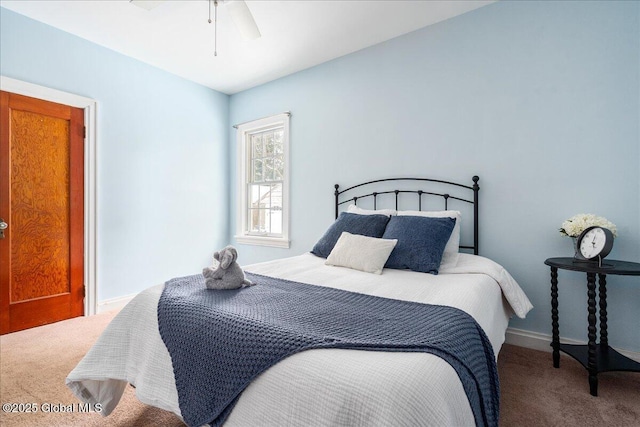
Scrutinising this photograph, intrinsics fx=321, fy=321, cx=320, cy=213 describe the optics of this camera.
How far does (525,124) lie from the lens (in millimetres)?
2342

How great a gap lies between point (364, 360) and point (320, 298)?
0.59m

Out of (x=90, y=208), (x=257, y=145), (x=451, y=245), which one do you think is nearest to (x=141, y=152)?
(x=90, y=208)

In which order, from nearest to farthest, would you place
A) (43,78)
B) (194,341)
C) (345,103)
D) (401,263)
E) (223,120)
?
(194,341)
(401,263)
(43,78)
(345,103)
(223,120)

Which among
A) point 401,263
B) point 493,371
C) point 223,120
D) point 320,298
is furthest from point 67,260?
point 493,371

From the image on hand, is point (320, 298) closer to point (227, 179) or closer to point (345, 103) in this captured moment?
point (345, 103)

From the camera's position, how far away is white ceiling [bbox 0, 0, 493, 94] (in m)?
2.50

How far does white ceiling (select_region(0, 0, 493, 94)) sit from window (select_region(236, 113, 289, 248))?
773mm

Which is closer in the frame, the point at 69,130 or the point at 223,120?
the point at 69,130

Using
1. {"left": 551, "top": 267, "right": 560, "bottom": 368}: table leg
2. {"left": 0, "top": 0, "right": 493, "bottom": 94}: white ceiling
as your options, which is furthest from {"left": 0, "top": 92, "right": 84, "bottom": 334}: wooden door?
{"left": 551, "top": 267, "right": 560, "bottom": 368}: table leg

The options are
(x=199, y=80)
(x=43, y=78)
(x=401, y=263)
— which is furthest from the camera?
(x=199, y=80)

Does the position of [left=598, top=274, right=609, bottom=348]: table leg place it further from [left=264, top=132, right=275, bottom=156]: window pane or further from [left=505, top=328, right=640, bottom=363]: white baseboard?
[left=264, top=132, right=275, bottom=156]: window pane

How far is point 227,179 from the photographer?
4398mm

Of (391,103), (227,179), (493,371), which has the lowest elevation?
(493,371)

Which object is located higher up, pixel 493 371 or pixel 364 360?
pixel 364 360
